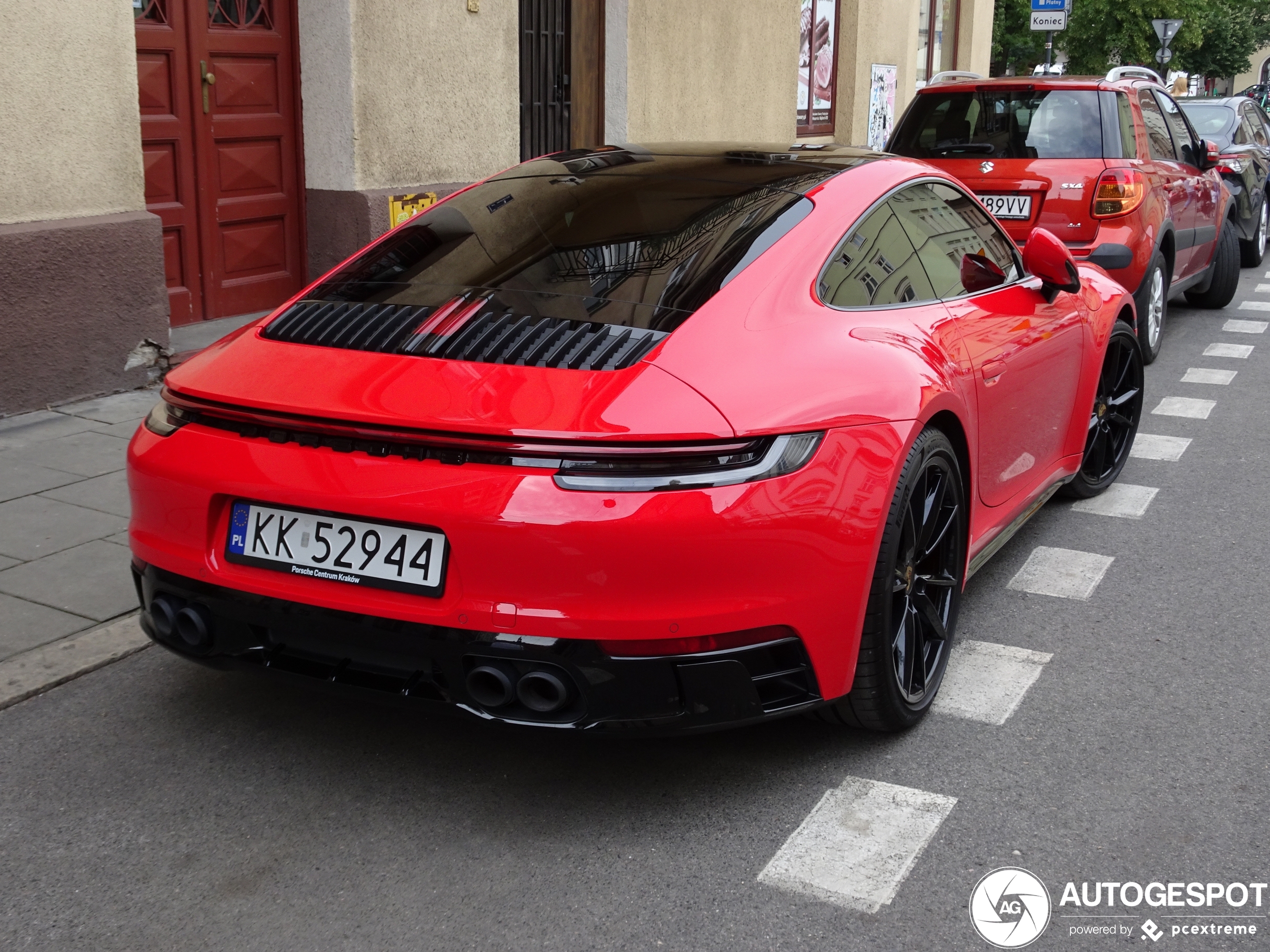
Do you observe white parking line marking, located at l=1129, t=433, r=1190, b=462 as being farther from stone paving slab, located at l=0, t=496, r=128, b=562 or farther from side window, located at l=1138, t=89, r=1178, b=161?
stone paving slab, located at l=0, t=496, r=128, b=562

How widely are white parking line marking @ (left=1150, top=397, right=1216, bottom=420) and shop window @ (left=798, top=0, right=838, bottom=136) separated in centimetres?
921

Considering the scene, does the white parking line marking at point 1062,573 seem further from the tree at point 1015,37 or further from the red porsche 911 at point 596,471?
the tree at point 1015,37

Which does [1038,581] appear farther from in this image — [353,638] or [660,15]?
[660,15]

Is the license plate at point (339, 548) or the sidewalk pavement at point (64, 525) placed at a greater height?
the license plate at point (339, 548)

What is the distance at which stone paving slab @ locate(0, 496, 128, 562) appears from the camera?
466 cm

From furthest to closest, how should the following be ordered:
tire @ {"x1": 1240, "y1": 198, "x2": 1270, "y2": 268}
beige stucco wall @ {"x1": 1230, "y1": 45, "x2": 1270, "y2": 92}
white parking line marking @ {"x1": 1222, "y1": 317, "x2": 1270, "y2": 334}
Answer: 1. beige stucco wall @ {"x1": 1230, "y1": 45, "x2": 1270, "y2": 92}
2. tire @ {"x1": 1240, "y1": 198, "x2": 1270, "y2": 268}
3. white parking line marking @ {"x1": 1222, "y1": 317, "x2": 1270, "y2": 334}

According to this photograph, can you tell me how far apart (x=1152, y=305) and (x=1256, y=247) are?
6.38 meters

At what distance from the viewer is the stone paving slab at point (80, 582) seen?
13.8 ft

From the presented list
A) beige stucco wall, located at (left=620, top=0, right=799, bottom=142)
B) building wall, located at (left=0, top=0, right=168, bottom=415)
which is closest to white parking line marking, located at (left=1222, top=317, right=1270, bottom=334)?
beige stucco wall, located at (left=620, top=0, right=799, bottom=142)

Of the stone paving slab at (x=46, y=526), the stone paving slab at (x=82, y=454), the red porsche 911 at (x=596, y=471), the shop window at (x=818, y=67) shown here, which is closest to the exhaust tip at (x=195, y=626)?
the red porsche 911 at (x=596, y=471)

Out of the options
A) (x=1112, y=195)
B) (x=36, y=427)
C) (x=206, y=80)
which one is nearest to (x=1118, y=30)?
(x=1112, y=195)

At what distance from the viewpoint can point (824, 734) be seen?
3.46 m

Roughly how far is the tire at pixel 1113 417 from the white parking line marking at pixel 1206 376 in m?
2.70

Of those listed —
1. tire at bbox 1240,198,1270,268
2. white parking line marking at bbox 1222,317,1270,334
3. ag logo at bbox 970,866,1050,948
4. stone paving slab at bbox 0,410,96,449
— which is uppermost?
tire at bbox 1240,198,1270,268
